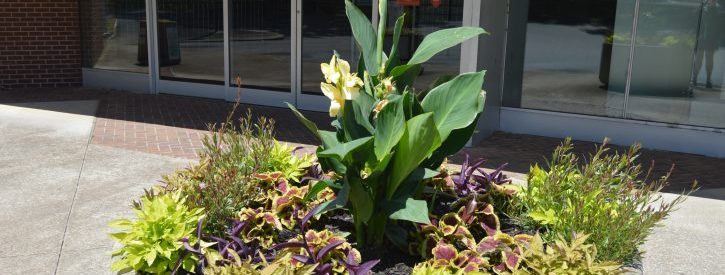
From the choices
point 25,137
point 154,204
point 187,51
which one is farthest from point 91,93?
point 154,204

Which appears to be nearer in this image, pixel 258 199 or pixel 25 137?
pixel 258 199

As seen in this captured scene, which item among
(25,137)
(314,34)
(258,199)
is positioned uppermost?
(314,34)

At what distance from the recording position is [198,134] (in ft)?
27.6

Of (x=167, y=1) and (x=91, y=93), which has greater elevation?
(x=167, y=1)

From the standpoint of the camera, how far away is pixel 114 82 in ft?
38.2

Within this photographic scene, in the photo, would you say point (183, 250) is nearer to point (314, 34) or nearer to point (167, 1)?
point (314, 34)

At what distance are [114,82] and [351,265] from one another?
9.28 meters

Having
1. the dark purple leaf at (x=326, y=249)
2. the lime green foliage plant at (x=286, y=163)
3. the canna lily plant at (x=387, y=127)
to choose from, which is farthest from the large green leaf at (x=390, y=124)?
the lime green foliage plant at (x=286, y=163)

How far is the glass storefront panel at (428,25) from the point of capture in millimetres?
8484

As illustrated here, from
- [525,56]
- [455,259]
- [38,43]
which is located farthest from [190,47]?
[455,259]

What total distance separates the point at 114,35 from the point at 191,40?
1.54 meters

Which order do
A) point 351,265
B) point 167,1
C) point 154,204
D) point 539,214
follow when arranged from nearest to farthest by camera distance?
point 351,265
point 154,204
point 539,214
point 167,1

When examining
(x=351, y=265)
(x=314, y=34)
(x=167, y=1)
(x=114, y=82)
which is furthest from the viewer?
(x=114, y=82)

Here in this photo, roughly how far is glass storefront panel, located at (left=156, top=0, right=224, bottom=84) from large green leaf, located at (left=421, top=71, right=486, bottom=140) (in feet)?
23.9
